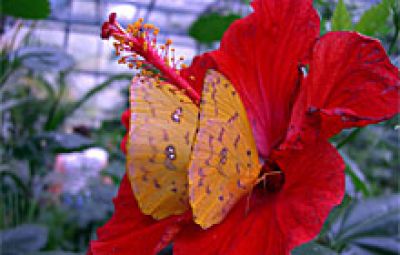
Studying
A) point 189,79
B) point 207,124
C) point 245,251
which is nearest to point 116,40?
point 189,79

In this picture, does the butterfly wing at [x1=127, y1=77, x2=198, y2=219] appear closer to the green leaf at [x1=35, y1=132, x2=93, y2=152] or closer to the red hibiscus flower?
the red hibiscus flower

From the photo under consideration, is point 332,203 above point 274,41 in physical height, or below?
below

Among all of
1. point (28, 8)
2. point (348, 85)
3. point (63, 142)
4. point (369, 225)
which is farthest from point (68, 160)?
point (348, 85)

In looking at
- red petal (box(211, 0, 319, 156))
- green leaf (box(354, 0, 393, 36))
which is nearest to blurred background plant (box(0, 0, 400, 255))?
green leaf (box(354, 0, 393, 36))

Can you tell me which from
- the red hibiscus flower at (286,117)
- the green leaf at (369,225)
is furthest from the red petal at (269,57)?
the green leaf at (369,225)

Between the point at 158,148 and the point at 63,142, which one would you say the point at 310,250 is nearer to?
the point at 158,148

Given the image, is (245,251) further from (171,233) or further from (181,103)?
(181,103)
